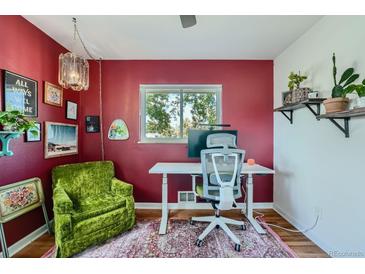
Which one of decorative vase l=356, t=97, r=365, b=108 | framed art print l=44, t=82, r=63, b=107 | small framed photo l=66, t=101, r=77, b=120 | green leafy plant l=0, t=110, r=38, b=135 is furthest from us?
small framed photo l=66, t=101, r=77, b=120

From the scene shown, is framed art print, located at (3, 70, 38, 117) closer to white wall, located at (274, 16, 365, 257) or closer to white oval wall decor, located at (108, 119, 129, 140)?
white oval wall decor, located at (108, 119, 129, 140)

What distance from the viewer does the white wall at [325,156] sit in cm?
164

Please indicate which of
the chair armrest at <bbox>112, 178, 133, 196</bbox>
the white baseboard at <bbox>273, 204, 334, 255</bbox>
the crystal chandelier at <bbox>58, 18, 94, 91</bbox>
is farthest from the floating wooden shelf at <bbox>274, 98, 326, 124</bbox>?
the crystal chandelier at <bbox>58, 18, 94, 91</bbox>

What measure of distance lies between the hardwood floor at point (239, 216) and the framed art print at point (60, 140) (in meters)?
0.98

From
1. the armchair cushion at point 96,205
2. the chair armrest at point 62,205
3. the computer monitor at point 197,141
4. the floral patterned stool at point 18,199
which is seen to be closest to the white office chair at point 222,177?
the computer monitor at point 197,141

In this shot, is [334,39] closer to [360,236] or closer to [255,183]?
[360,236]

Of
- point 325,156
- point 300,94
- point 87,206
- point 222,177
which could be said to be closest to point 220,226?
point 222,177

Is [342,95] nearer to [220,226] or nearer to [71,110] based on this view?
[220,226]

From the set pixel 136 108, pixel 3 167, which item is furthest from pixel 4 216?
pixel 136 108

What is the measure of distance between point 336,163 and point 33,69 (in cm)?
331

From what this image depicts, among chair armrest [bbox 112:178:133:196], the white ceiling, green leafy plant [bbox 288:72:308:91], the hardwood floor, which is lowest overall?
the hardwood floor

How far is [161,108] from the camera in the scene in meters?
3.24

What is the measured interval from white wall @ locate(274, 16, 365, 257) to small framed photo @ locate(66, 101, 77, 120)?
Answer: 3136mm

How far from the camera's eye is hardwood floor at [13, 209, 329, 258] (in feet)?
6.44
